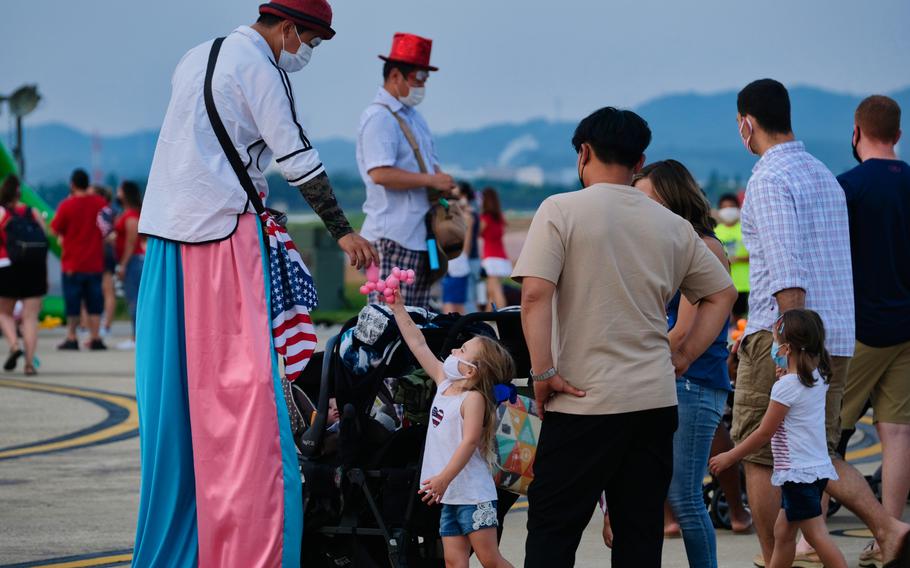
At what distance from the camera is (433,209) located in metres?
7.98

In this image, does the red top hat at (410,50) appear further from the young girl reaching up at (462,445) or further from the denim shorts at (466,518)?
the denim shorts at (466,518)

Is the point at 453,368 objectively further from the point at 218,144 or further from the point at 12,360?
the point at 12,360

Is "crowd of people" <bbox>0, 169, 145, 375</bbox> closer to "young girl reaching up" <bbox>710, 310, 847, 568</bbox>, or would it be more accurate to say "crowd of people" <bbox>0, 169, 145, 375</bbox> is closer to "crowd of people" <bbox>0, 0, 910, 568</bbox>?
"crowd of people" <bbox>0, 0, 910, 568</bbox>

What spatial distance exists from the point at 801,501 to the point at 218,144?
8.23 ft

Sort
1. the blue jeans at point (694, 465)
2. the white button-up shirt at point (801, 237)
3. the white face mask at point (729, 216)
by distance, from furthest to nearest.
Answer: the white face mask at point (729, 216)
the white button-up shirt at point (801, 237)
the blue jeans at point (694, 465)

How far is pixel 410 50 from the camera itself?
809cm

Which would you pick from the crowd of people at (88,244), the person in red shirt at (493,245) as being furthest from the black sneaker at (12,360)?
the person in red shirt at (493,245)

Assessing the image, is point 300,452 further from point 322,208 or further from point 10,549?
point 10,549

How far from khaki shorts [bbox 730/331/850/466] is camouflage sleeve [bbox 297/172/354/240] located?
1.73m

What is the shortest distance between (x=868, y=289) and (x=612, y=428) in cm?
232

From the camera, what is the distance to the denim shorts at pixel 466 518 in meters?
4.94

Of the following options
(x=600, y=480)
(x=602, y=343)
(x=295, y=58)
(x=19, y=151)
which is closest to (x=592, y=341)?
(x=602, y=343)

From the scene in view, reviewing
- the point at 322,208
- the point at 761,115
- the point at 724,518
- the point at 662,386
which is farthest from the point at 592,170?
the point at 724,518

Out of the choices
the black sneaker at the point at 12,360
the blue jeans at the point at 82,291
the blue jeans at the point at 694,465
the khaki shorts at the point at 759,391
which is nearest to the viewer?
the blue jeans at the point at 694,465
